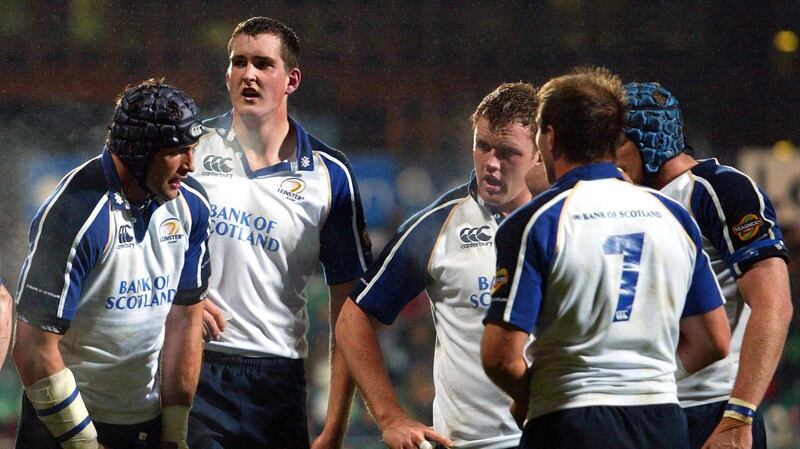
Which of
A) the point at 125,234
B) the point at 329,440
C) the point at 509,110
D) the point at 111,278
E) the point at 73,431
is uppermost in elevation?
the point at 509,110

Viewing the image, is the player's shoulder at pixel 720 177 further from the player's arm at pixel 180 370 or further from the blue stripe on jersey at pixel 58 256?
Result: the blue stripe on jersey at pixel 58 256

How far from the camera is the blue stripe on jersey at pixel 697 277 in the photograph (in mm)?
1956

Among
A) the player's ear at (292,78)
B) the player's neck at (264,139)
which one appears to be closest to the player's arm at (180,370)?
the player's neck at (264,139)

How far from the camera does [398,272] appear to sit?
259cm

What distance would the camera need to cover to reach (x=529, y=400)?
6.41ft

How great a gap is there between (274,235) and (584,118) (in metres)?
1.31

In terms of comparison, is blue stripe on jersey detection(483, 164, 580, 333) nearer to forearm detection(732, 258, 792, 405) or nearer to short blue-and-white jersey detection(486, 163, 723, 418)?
short blue-and-white jersey detection(486, 163, 723, 418)

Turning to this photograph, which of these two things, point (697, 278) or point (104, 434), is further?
point (104, 434)

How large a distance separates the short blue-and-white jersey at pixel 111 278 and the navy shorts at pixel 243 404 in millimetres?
171

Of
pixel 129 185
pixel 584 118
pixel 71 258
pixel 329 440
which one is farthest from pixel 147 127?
pixel 584 118

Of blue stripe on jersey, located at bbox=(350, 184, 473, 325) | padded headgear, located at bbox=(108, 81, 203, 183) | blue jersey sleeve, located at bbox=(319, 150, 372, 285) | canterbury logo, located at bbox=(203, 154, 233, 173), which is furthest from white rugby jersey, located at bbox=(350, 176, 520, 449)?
canterbury logo, located at bbox=(203, 154, 233, 173)

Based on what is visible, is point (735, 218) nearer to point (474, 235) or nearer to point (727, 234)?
point (727, 234)

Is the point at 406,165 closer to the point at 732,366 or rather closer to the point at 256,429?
the point at 256,429

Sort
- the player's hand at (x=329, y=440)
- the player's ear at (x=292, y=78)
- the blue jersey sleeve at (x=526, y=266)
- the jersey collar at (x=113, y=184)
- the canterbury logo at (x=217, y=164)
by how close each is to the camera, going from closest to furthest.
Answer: the blue jersey sleeve at (x=526, y=266) < the jersey collar at (x=113, y=184) < the player's hand at (x=329, y=440) < the canterbury logo at (x=217, y=164) < the player's ear at (x=292, y=78)
